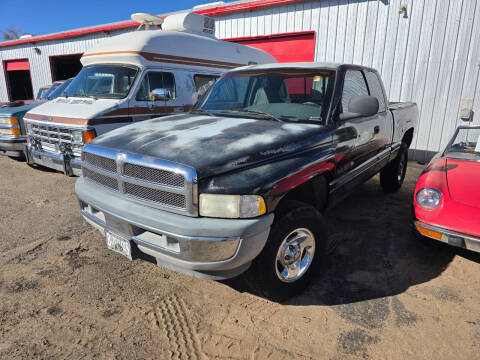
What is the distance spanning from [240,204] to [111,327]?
1.39 meters

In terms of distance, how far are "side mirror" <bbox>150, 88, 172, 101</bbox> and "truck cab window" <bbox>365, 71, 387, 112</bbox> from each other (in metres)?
3.19

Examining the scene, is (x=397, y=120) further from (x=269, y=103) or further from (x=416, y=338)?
(x=416, y=338)

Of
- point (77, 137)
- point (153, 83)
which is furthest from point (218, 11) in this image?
point (77, 137)

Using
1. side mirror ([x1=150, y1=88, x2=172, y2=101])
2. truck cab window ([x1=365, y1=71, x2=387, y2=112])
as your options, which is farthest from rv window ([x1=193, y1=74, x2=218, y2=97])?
truck cab window ([x1=365, y1=71, x2=387, y2=112])

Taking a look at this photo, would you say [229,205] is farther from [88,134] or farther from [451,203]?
[88,134]

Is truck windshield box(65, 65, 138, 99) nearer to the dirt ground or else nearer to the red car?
the dirt ground

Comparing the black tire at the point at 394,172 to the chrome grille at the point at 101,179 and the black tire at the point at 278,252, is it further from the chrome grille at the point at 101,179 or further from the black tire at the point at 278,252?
the chrome grille at the point at 101,179

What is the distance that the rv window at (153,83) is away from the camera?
5836 mm

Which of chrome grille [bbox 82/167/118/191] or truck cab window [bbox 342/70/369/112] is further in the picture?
truck cab window [bbox 342/70/369/112]

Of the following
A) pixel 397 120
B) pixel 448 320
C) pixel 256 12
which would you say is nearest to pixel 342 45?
pixel 256 12

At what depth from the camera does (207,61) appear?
23.5 feet

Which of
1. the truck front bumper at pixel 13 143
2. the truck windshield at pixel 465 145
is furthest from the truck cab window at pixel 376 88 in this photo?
the truck front bumper at pixel 13 143

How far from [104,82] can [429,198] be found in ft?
17.9

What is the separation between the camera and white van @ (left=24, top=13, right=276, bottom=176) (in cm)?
527
